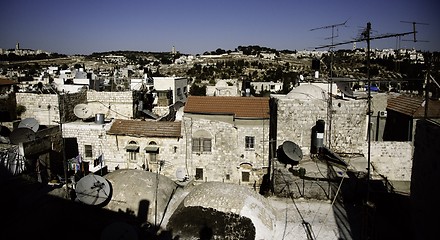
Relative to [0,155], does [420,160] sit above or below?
above

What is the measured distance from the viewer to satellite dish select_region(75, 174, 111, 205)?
1552 centimetres

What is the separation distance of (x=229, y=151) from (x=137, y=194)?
7218 mm

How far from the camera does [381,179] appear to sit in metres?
17.8

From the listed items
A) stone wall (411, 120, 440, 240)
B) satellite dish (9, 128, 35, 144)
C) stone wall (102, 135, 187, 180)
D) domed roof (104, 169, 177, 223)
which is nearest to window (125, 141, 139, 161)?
stone wall (102, 135, 187, 180)

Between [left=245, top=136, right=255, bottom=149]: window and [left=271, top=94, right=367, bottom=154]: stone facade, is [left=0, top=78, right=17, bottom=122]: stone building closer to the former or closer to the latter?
[left=245, top=136, right=255, bottom=149]: window

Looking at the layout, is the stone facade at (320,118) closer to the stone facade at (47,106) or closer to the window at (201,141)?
the window at (201,141)

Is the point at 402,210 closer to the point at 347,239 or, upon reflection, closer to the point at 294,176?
the point at 347,239

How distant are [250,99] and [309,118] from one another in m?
5.27

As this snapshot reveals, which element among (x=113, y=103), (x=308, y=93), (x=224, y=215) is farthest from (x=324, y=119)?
(x=113, y=103)

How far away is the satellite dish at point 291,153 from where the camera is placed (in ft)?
57.6

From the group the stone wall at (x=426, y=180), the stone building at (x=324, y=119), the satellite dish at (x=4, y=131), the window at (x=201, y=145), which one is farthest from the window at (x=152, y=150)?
the stone wall at (x=426, y=180)

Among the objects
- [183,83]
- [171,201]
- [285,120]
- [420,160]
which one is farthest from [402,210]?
[183,83]

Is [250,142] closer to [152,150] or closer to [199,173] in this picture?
[199,173]

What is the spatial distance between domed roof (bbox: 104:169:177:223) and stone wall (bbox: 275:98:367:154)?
775cm
